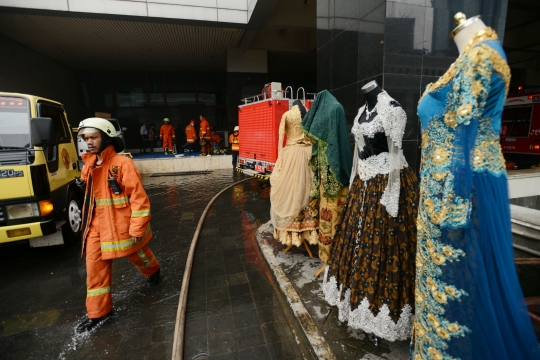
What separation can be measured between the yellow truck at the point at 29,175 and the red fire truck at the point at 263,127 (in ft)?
14.4

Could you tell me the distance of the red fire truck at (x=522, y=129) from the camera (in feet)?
27.6

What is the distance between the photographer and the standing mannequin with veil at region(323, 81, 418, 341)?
2.03 m

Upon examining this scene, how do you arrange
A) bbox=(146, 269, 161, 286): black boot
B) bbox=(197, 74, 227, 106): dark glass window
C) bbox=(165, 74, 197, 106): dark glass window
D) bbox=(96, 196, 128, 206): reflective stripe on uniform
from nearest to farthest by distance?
bbox=(96, 196, 128, 206): reflective stripe on uniform < bbox=(146, 269, 161, 286): black boot < bbox=(165, 74, 197, 106): dark glass window < bbox=(197, 74, 227, 106): dark glass window

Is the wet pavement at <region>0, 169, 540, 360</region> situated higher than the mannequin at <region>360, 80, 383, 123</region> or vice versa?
the mannequin at <region>360, 80, 383, 123</region>

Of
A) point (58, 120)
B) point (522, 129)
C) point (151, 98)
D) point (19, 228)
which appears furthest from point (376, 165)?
point (151, 98)

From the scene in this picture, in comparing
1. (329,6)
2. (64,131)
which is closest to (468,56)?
(329,6)

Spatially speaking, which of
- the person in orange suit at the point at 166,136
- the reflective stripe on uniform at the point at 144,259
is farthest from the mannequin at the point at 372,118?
the person in orange suit at the point at 166,136

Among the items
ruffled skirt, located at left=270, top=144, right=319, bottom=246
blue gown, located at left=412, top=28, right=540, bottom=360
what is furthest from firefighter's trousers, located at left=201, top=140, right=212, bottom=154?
blue gown, located at left=412, top=28, right=540, bottom=360

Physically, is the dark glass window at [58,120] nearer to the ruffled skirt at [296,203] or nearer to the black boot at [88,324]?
the black boot at [88,324]

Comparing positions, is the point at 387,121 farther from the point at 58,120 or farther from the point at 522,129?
the point at 522,129

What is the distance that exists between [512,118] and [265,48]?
37.2 feet

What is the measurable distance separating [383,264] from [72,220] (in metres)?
4.97

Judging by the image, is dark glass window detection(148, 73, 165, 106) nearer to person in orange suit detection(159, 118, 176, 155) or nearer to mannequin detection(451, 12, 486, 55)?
person in orange suit detection(159, 118, 176, 155)

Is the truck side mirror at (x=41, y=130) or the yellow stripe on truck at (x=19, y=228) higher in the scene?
the truck side mirror at (x=41, y=130)
